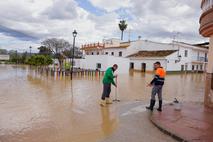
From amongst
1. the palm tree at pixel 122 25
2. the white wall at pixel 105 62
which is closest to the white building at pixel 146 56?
the white wall at pixel 105 62

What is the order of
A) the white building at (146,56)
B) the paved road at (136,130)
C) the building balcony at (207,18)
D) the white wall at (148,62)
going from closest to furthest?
the paved road at (136,130) < the building balcony at (207,18) < the white building at (146,56) < the white wall at (148,62)

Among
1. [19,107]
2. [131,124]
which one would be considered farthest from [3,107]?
[131,124]

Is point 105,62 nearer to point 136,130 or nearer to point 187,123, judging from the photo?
point 187,123

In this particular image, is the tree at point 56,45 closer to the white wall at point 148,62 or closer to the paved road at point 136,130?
the white wall at point 148,62

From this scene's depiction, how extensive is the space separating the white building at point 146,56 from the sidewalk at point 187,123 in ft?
82.3

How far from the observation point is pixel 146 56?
4012 centimetres

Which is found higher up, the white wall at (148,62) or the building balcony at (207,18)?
the building balcony at (207,18)

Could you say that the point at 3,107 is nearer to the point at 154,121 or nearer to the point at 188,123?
the point at 154,121

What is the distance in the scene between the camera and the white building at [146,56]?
34.7 m

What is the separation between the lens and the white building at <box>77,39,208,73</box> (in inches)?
1367

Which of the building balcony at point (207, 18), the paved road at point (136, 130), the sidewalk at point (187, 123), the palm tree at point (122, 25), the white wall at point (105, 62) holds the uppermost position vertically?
the palm tree at point (122, 25)

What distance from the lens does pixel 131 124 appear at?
6.09 meters

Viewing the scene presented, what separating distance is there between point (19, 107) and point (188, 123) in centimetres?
580

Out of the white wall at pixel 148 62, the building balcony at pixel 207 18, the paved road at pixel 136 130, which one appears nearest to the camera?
the paved road at pixel 136 130
